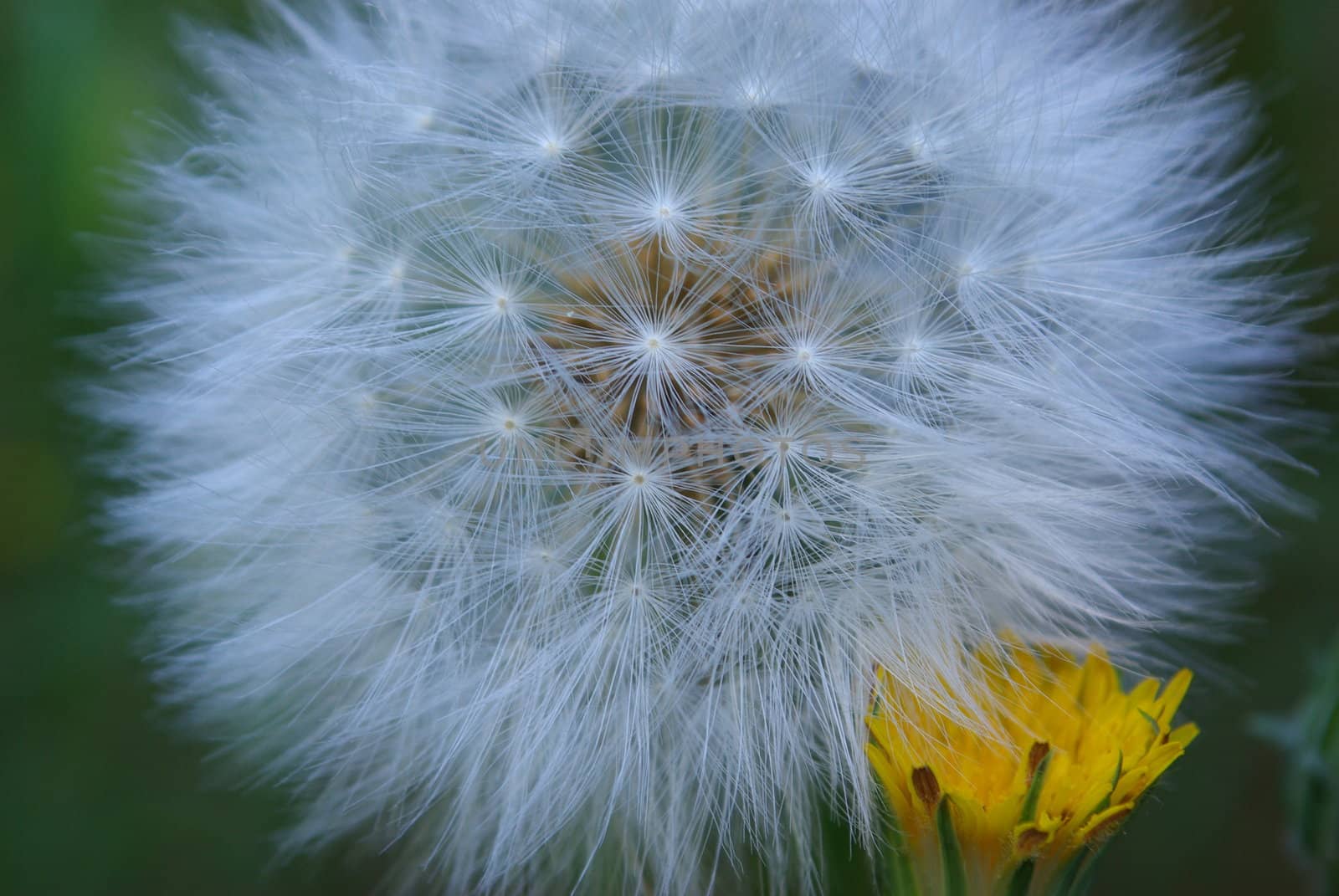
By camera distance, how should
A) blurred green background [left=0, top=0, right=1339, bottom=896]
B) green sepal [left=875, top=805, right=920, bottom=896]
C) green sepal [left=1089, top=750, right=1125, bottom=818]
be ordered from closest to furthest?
green sepal [left=1089, top=750, right=1125, bottom=818]
green sepal [left=875, top=805, right=920, bottom=896]
blurred green background [left=0, top=0, right=1339, bottom=896]

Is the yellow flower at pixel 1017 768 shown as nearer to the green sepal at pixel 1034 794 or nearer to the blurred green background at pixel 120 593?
the green sepal at pixel 1034 794

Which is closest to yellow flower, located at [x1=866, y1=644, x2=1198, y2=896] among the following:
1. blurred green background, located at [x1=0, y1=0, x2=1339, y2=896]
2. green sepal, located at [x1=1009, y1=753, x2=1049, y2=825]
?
green sepal, located at [x1=1009, y1=753, x2=1049, y2=825]

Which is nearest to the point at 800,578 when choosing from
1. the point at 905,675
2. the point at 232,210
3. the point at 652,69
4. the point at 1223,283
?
the point at 905,675

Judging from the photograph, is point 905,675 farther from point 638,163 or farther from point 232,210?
point 232,210

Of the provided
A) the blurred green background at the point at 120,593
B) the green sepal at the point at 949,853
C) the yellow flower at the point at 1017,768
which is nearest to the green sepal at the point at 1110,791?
the yellow flower at the point at 1017,768

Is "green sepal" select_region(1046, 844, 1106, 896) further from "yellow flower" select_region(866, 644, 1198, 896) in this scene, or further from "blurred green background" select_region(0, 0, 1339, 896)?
"blurred green background" select_region(0, 0, 1339, 896)

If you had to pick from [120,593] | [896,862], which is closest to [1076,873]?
[896,862]

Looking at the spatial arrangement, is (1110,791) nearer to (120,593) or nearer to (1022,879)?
(1022,879)
